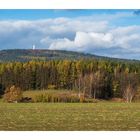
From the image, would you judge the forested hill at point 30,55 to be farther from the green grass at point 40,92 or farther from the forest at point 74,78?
the green grass at point 40,92

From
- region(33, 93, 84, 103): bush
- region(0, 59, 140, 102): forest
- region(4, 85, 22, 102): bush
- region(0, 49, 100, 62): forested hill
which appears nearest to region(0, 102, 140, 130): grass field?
region(4, 85, 22, 102): bush

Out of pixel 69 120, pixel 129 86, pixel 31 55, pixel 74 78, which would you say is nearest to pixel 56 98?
pixel 74 78

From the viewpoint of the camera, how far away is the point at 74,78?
206 ft

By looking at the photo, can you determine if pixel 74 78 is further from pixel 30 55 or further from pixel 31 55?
pixel 31 55

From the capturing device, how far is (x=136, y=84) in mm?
65250

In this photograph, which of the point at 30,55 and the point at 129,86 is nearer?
the point at 129,86

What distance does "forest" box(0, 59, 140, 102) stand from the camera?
5916 centimetres

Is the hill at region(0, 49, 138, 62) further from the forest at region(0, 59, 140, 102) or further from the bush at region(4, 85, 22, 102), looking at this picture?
the bush at region(4, 85, 22, 102)

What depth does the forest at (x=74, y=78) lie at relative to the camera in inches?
2329

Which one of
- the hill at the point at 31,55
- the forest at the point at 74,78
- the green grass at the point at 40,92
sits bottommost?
the green grass at the point at 40,92

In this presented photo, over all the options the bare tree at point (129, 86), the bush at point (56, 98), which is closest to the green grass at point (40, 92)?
the bush at point (56, 98)
